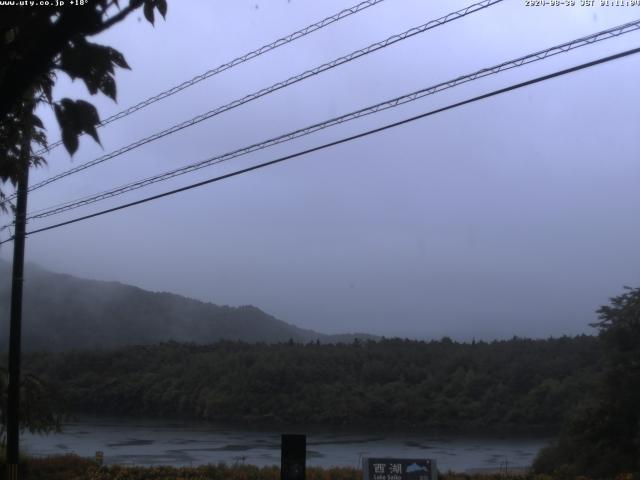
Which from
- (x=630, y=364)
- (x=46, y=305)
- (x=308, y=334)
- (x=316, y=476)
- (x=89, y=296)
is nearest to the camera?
(x=316, y=476)

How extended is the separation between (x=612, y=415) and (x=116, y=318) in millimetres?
34476

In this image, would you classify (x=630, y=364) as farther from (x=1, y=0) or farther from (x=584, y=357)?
(x=1, y=0)

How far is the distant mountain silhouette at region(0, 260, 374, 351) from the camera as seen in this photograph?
36.4m

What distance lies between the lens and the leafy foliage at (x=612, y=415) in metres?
13.8

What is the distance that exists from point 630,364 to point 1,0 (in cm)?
1323

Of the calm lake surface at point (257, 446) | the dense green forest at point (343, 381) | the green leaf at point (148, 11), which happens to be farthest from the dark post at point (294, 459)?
the dense green forest at point (343, 381)

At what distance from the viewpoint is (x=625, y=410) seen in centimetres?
1384

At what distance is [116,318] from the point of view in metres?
44.4

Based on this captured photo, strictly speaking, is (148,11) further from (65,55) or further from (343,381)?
(343,381)

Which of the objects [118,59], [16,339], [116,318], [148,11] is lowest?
[16,339]

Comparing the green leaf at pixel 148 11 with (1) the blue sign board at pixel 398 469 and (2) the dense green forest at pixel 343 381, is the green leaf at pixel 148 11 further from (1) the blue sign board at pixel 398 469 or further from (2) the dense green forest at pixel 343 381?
(2) the dense green forest at pixel 343 381

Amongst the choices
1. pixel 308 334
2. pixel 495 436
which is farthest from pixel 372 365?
pixel 308 334

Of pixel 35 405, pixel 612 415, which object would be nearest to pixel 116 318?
pixel 35 405

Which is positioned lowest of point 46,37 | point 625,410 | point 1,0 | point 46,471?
point 46,471
